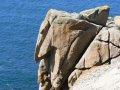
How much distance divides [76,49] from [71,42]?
97 cm

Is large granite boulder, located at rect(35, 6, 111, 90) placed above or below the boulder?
below

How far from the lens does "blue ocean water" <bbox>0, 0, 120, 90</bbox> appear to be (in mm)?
95812

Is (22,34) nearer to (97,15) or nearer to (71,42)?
(97,15)

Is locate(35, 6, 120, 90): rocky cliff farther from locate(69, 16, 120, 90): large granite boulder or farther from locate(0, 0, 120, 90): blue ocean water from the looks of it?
locate(0, 0, 120, 90): blue ocean water

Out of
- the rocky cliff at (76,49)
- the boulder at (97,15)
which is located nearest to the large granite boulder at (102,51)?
the rocky cliff at (76,49)

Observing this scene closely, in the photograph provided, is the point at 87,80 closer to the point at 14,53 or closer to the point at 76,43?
the point at 76,43

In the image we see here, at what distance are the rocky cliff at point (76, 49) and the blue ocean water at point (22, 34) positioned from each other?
37375 mm

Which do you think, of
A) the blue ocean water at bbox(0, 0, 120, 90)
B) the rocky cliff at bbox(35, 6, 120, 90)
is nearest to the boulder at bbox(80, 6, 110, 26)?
the rocky cliff at bbox(35, 6, 120, 90)

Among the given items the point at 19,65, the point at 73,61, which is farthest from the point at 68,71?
the point at 19,65

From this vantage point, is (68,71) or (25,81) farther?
(25,81)

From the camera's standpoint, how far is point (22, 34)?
132 metres

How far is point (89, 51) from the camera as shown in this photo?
49.8 m

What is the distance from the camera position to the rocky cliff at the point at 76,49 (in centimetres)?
4894

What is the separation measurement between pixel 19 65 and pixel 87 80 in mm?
57829
